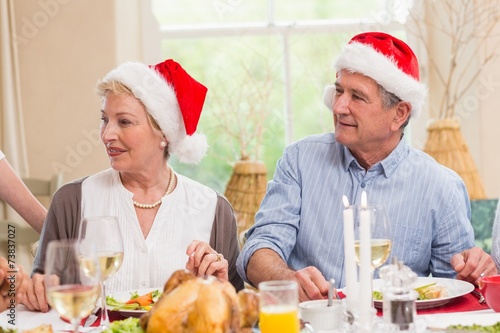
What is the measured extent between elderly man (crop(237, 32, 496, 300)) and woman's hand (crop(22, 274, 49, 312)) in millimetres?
633

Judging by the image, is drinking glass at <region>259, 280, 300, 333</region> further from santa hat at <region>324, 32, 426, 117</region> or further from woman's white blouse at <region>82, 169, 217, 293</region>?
santa hat at <region>324, 32, 426, 117</region>

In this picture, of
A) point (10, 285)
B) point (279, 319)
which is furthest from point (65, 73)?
point (279, 319)

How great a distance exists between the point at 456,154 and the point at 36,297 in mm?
2520

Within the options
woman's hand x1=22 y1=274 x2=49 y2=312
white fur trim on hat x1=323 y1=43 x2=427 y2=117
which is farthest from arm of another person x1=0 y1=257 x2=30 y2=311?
white fur trim on hat x1=323 y1=43 x2=427 y2=117

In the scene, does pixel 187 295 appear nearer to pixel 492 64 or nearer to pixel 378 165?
pixel 378 165

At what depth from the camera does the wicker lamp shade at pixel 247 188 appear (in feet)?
12.5

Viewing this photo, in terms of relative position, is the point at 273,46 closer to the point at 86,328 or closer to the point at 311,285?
the point at 311,285

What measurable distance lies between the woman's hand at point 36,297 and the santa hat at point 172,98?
742 millimetres

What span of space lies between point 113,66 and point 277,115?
2.95ft

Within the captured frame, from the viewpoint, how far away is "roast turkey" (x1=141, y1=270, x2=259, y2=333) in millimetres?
1255

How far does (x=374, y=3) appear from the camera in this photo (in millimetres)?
4199

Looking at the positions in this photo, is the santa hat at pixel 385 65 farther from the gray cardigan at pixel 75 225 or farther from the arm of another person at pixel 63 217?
the arm of another person at pixel 63 217

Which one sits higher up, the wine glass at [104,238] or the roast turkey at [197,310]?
the wine glass at [104,238]

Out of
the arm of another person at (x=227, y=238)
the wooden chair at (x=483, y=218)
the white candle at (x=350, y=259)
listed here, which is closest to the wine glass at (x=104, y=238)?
the white candle at (x=350, y=259)
